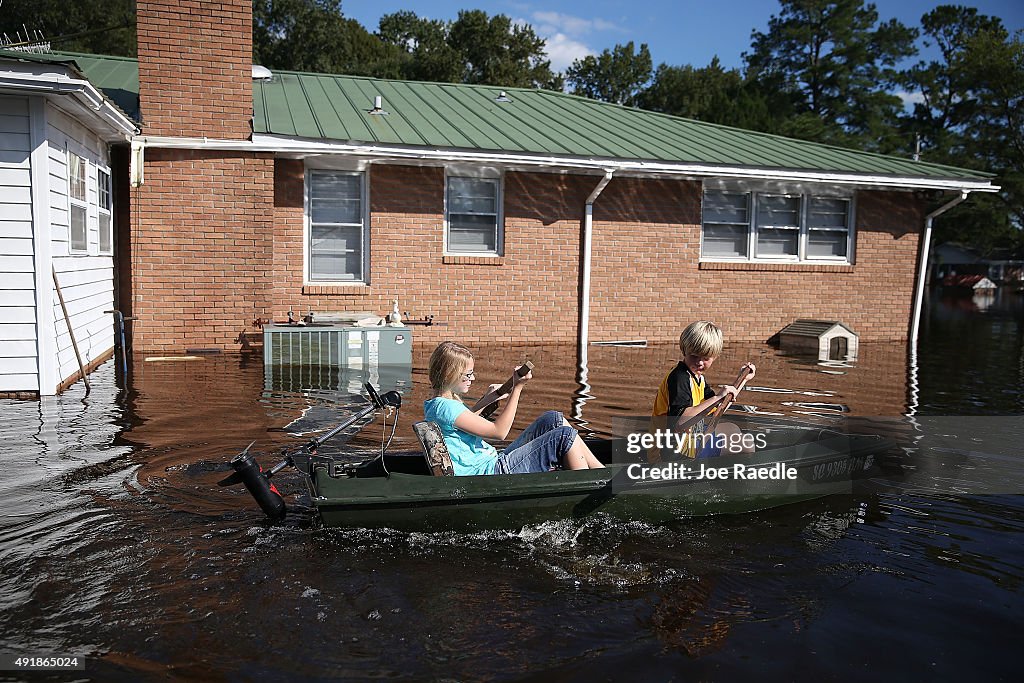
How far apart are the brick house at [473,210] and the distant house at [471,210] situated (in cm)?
3

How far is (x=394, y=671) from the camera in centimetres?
370

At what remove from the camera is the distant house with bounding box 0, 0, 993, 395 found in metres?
12.1

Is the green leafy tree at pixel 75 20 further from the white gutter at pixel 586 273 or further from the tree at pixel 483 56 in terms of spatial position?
the white gutter at pixel 586 273

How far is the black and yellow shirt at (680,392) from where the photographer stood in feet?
18.3

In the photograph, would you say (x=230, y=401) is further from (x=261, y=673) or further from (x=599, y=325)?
(x=599, y=325)

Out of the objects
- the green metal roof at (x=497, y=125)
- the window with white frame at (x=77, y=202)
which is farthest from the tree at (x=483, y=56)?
the window with white frame at (x=77, y=202)

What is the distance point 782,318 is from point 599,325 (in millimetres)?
3590

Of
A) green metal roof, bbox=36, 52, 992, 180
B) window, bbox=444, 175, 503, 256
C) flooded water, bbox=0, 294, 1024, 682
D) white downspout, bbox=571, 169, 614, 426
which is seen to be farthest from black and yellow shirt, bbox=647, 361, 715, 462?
window, bbox=444, 175, 503, 256

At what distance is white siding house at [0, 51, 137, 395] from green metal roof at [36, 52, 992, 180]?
3.60 m

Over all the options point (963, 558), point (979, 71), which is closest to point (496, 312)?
point (963, 558)

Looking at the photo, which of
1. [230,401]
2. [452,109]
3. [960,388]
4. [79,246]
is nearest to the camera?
[230,401]

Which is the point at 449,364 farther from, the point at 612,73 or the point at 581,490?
the point at 612,73

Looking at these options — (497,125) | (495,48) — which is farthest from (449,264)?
(495,48)

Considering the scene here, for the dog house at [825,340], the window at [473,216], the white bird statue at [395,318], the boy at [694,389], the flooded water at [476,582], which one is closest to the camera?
the flooded water at [476,582]
